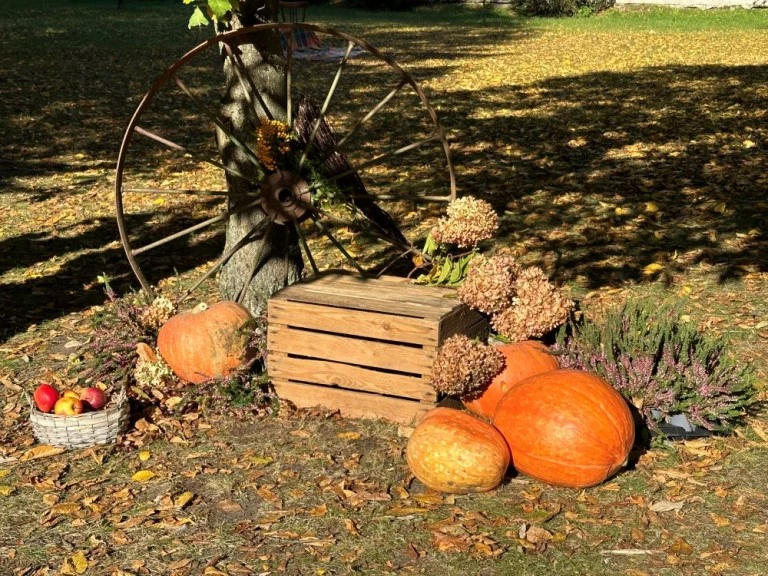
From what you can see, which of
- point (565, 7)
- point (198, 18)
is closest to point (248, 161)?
point (198, 18)

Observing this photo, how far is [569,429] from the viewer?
4.40 metres

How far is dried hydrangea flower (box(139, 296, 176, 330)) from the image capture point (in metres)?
5.70

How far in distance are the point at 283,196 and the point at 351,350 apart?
3.41 feet

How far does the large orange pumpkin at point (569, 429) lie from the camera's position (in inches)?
172

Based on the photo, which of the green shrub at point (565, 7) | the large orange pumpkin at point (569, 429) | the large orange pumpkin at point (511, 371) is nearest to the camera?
the large orange pumpkin at point (569, 429)

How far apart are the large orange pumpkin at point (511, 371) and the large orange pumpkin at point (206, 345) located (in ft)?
4.06

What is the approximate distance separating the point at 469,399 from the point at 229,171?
184 centimetres

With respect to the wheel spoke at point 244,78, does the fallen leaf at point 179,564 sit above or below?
below

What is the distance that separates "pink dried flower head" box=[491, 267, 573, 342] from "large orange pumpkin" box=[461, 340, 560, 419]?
160 millimetres

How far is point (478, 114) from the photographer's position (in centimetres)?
1352

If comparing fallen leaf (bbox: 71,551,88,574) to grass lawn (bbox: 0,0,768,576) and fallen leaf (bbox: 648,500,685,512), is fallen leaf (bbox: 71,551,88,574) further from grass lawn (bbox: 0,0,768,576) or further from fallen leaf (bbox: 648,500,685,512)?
fallen leaf (bbox: 648,500,685,512)

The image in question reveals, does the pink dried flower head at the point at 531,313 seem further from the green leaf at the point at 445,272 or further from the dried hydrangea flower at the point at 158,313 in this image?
the dried hydrangea flower at the point at 158,313

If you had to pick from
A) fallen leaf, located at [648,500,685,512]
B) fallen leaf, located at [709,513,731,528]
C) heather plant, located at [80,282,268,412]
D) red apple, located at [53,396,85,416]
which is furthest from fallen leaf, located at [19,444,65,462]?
fallen leaf, located at [709,513,731,528]

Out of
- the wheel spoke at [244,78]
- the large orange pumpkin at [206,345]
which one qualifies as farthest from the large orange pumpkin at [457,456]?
the wheel spoke at [244,78]
